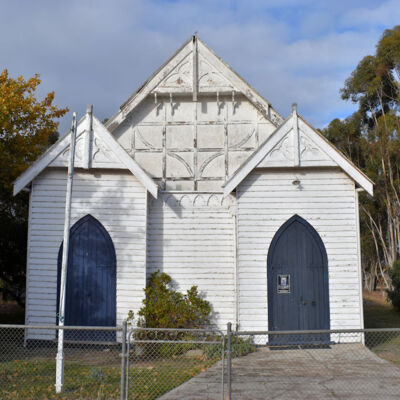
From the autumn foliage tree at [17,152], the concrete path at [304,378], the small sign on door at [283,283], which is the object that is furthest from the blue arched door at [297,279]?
the autumn foliage tree at [17,152]

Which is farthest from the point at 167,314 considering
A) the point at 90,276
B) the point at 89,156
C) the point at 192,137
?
the point at 192,137

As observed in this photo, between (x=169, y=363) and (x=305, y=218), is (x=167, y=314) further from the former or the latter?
(x=305, y=218)

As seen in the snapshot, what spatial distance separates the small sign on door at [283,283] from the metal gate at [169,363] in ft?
7.09

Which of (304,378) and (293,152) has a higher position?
(293,152)

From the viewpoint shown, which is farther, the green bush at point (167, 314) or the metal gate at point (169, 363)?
the green bush at point (167, 314)

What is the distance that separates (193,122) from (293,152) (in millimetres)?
3642

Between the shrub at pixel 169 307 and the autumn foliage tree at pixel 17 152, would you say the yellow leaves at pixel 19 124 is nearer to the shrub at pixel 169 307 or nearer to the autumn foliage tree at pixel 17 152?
the autumn foliage tree at pixel 17 152

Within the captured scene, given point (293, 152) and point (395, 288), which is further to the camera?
point (395, 288)

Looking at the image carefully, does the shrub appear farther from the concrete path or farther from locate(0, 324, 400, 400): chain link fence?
the concrete path

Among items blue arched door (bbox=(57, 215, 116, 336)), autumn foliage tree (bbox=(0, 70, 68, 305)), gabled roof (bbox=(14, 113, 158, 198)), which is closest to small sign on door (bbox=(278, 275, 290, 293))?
gabled roof (bbox=(14, 113, 158, 198))

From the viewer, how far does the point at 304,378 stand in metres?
9.02

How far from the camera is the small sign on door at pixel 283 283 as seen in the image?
494 inches

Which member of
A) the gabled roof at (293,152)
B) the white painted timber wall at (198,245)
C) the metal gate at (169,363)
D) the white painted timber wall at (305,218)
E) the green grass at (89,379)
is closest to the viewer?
the metal gate at (169,363)

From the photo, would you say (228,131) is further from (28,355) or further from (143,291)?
(28,355)
